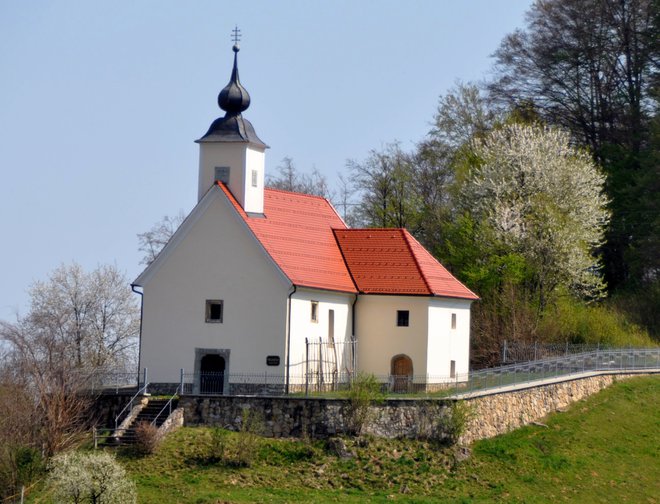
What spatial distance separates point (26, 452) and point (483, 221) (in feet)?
94.0

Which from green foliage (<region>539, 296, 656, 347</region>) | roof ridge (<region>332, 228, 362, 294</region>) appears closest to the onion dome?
roof ridge (<region>332, 228, 362, 294</region>)

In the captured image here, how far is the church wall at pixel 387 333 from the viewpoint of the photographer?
154ft

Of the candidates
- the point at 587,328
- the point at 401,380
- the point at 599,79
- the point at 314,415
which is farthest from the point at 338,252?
the point at 599,79

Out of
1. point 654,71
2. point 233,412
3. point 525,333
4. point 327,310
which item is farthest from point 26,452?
point 654,71

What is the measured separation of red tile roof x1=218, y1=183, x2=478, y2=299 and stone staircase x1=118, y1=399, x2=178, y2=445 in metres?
6.21

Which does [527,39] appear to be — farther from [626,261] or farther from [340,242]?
[340,242]

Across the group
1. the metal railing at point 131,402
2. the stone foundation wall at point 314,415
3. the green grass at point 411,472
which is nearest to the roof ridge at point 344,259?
the stone foundation wall at point 314,415

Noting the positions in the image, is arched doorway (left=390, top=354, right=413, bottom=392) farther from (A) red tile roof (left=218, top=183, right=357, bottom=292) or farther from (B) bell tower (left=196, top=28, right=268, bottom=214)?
(B) bell tower (left=196, top=28, right=268, bottom=214)

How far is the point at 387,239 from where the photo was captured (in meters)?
49.5

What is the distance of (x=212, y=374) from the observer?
43.8m

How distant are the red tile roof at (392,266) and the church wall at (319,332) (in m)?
1.18

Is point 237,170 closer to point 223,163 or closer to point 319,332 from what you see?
point 223,163

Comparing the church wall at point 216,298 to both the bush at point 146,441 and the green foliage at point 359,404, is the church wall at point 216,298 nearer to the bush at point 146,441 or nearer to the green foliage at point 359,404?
the green foliage at point 359,404

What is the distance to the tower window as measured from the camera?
4609cm
